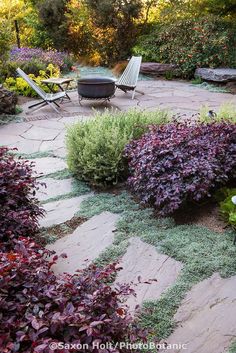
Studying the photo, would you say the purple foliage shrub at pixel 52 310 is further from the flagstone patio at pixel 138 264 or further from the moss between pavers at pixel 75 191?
the moss between pavers at pixel 75 191

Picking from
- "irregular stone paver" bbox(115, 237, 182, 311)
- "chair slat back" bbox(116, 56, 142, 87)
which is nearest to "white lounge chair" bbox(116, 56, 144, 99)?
"chair slat back" bbox(116, 56, 142, 87)

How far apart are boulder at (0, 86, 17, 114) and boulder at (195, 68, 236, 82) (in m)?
4.47

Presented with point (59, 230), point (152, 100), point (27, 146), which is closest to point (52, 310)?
point (59, 230)

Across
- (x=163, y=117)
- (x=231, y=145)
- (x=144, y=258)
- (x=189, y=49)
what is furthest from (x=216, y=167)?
(x=189, y=49)

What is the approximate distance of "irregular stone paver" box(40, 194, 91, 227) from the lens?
114 inches

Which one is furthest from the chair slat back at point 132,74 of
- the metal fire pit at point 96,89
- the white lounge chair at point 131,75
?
the metal fire pit at point 96,89

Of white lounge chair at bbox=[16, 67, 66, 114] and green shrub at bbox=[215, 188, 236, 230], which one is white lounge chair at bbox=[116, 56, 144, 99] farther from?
green shrub at bbox=[215, 188, 236, 230]

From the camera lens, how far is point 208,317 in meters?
1.89

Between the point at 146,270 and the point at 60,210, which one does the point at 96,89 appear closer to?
the point at 60,210

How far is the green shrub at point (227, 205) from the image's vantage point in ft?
8.28

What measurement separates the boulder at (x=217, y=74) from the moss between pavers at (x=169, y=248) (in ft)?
19.9

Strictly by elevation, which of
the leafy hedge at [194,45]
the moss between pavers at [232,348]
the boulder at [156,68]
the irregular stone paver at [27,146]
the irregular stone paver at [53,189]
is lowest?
the moss between pavers at [232,348]

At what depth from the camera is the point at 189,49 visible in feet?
30.5

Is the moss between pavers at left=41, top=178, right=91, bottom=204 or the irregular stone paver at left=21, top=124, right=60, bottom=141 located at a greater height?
the irregular stone paver at left=21, top=124, right=60, bottom=141
